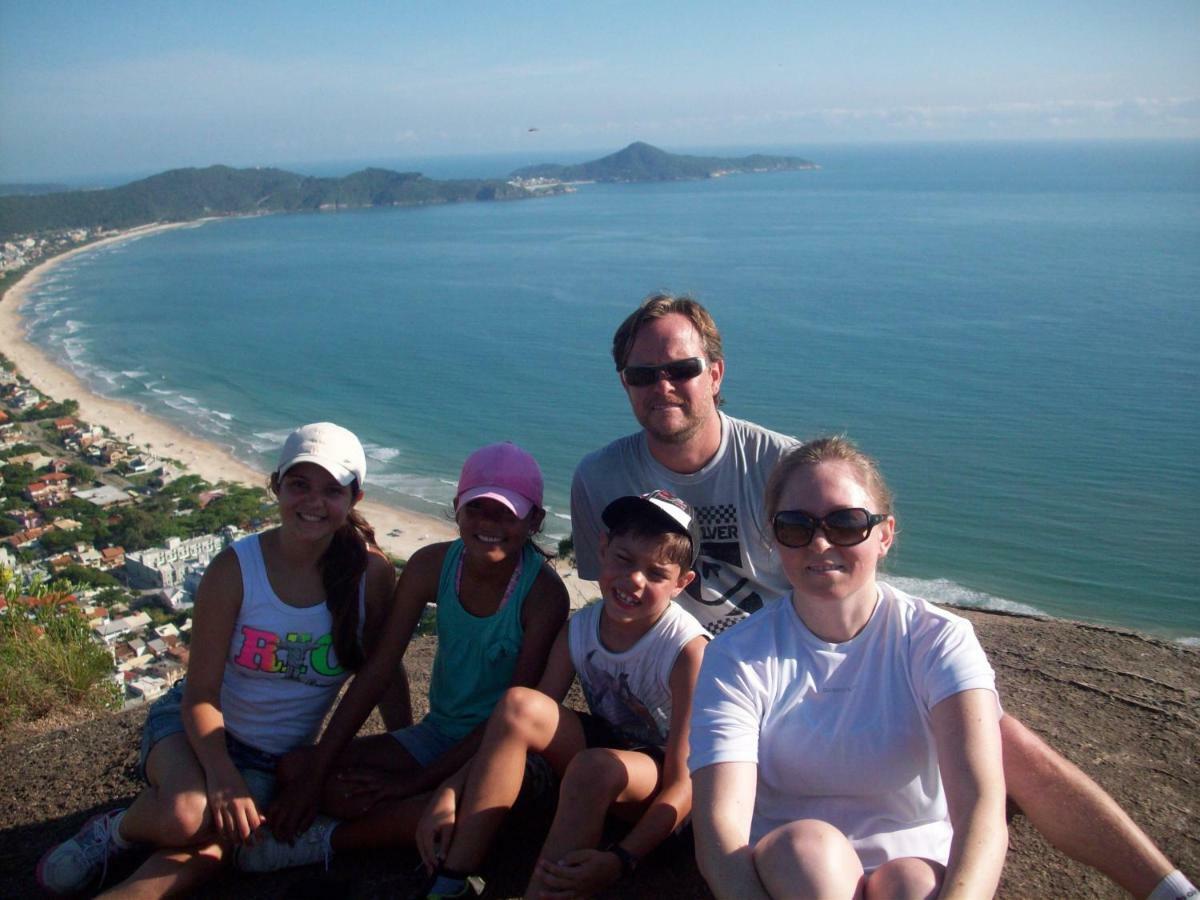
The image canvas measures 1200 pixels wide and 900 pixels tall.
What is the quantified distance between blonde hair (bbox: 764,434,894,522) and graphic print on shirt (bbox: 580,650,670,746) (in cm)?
72

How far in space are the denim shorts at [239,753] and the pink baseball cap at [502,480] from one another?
95 cm

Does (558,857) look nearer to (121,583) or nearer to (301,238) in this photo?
(121,583)

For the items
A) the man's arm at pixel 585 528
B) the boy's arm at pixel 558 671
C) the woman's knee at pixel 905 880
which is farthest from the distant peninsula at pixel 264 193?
the woman's knee at pixel 905 880

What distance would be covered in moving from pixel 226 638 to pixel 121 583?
63.2ft

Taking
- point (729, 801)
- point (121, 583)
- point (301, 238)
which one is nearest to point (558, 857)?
point (729, 801)

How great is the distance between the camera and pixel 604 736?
2.79 metres

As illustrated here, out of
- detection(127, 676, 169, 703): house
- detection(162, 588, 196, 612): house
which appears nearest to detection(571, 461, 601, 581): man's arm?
detection(127, 676, 169, 703): house

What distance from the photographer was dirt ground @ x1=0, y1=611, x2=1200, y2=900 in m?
2.68

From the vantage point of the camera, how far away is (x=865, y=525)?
7.16 feet

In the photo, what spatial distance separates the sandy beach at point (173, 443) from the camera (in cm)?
2014

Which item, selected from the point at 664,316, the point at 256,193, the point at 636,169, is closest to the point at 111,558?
A: the point at 664,316

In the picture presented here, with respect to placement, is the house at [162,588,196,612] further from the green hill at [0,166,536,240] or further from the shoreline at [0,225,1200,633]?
the green hill at [0,166,536,240]

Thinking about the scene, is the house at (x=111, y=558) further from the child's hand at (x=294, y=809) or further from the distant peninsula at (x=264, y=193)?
the distant peninsula at (x=264, y=193)

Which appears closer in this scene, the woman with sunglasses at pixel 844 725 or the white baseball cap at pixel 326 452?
the woman with sunglasses at pixel 844 725
